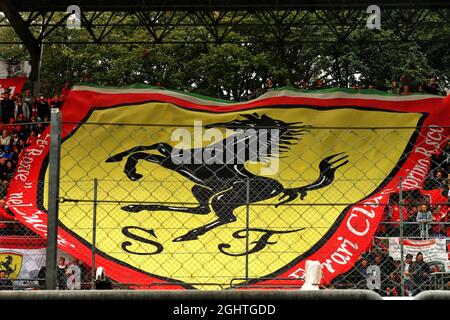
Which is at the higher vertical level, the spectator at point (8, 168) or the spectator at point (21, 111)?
the spectator at point (21, 111)

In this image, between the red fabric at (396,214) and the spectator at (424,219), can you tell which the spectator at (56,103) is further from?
the spectator at (424,219)

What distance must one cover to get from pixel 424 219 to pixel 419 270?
868 millimetres

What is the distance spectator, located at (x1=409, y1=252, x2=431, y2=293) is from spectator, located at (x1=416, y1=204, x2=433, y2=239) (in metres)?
0.32

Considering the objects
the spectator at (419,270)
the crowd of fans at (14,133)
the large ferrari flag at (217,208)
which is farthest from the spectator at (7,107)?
the spectator at (419,270)

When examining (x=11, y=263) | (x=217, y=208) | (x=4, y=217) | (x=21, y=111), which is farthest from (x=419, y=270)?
(x=21, y=111)

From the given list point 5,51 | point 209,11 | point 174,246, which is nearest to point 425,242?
point 174,246

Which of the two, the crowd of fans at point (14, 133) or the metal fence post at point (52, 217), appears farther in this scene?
the crowd of fans at point (14, 133)

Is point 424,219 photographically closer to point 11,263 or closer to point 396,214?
point 396,214

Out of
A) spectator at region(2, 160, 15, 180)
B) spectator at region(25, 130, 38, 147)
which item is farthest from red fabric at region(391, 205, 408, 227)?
spectator at region(2, 160, 15, 180)

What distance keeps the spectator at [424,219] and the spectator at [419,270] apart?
319 millimetres

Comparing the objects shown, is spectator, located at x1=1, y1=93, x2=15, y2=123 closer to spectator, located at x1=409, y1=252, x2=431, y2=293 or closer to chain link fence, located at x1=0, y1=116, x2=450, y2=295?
chain link fence, located at x1=0, y1=116, x2=450, y2=295

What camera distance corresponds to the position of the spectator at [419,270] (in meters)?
9.60

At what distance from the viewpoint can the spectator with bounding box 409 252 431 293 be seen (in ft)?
31.5

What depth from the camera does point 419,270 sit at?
9.72 meters
